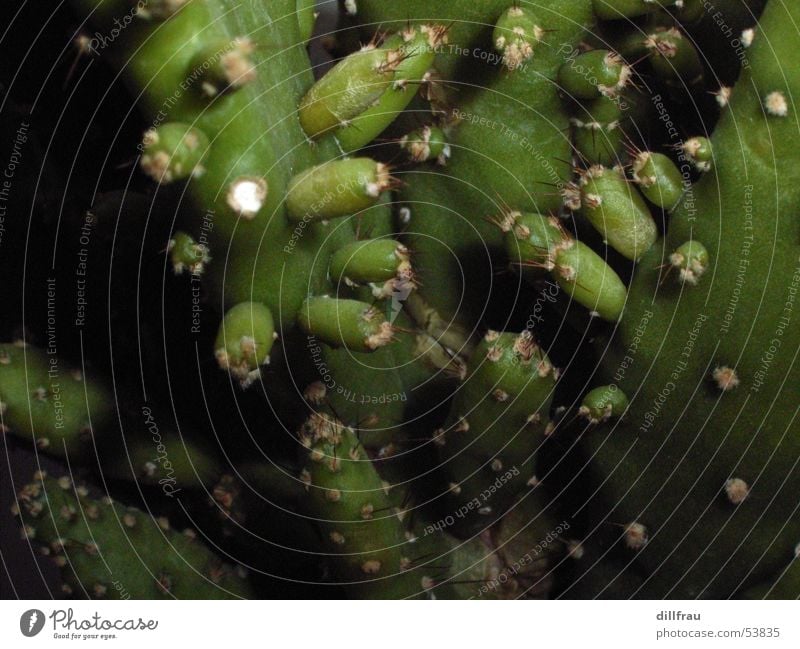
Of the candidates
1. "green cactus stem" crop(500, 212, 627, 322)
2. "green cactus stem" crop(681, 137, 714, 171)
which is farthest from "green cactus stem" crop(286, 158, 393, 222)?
"green cactus stem" crop(681, 137, 714, 171)

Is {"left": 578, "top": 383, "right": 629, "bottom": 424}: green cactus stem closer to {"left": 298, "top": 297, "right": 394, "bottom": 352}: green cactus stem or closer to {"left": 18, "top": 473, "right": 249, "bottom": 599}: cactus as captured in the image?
{"left": 298, "top": 297, "right": 394, "bottom": 352}: green cactus stem

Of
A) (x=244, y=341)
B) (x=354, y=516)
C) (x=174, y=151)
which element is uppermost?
(x=174, y=151)

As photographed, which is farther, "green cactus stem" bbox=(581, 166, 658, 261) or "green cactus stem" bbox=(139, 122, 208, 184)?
"green cactus stem" bbox=(581, 166, 658, 261)

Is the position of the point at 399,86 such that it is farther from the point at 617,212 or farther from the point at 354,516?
the point at 354,516

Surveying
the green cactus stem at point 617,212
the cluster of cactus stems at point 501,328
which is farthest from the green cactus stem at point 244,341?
the green cactus stem at point 617,212

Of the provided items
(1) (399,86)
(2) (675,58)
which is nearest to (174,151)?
(1) (399,86)

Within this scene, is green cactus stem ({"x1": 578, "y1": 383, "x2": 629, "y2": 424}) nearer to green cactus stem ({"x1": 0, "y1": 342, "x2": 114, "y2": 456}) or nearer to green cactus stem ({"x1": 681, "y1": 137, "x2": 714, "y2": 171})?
green cactus stem ({"x1": 681, "y1": 137, "x2": 714, "y2": 171})

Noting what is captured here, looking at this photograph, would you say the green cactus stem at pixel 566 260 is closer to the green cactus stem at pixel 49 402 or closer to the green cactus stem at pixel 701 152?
the green cactus stem at pixel 701 152

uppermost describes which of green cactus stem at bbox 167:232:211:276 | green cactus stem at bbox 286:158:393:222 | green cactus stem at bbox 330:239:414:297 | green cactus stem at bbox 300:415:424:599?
green cactus stem at bbox 286:158:393:222

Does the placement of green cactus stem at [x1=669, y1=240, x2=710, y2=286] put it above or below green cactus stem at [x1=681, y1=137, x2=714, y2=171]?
below

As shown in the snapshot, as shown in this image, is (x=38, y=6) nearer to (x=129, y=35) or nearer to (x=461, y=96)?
(x=129, y=35)
